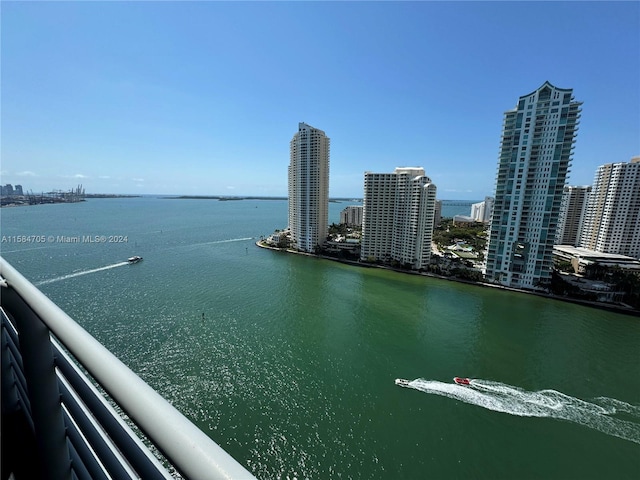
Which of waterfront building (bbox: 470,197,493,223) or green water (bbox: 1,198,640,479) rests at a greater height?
waterfront building (bbox: 470,197,493,223)

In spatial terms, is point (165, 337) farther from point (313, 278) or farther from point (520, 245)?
point (520, 245)

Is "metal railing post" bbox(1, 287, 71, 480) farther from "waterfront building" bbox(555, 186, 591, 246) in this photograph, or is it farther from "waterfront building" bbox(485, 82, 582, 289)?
"waterfront building" bbox(555, 186, 591, 246)

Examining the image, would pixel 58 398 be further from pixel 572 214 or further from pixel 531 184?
pixel 572 214

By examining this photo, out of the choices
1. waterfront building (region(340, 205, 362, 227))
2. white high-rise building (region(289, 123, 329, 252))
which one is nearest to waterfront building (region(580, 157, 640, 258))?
white high-rise building (region(289, 123, 329, 252))

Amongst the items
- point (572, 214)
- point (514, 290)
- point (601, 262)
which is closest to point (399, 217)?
point (514, 290)

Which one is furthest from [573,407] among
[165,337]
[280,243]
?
[280,243]

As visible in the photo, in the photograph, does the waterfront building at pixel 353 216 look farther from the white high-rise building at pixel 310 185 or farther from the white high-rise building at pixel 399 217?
the white high-rise building at pixel 399 217

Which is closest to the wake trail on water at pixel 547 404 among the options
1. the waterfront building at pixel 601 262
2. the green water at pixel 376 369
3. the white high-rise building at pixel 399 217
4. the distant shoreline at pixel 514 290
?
the green water at pixel 376 369
